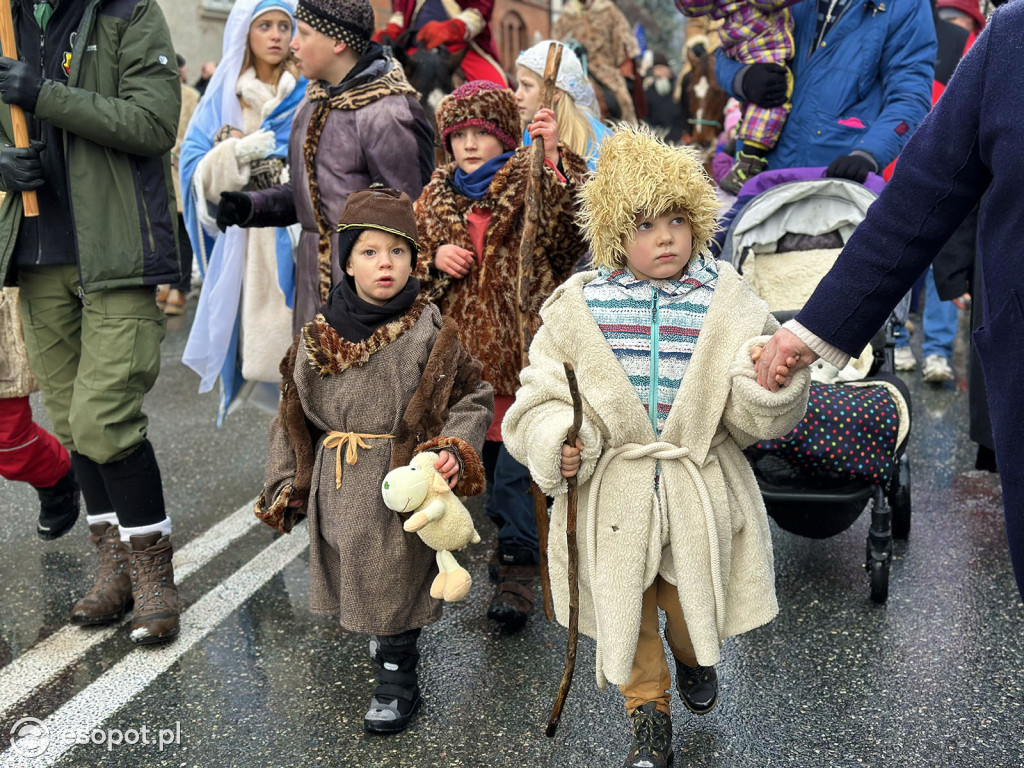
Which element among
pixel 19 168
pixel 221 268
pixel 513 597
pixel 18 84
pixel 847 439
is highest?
pixel 18 84

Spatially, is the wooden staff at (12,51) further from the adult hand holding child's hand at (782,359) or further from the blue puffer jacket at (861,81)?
the blue puffer jacket at (861,81)

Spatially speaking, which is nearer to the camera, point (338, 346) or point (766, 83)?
point (338, 346)

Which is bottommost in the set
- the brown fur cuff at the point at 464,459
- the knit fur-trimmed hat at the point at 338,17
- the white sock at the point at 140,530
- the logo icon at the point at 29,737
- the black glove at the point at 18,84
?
the logo icon at the point at 29,737

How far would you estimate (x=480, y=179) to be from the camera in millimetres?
3867

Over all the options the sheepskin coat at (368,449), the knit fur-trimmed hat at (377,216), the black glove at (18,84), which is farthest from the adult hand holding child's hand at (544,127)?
the black glove at (18,84)

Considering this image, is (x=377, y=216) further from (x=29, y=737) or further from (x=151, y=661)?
(x=29, y=737)

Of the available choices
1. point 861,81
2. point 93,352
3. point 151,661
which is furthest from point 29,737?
point 861,81

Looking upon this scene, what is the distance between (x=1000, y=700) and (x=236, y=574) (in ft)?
9.47

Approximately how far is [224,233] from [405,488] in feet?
8.70

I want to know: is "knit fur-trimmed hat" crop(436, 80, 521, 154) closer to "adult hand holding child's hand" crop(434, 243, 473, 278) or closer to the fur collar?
"adult hand holding child's hand" crop(434, 243, 473, 278)

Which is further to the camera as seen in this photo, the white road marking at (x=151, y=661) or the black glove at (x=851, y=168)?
the black glove at (x=851, y=168)

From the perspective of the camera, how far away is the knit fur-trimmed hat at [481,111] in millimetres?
3861

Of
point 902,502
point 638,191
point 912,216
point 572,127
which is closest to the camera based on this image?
point 912,216

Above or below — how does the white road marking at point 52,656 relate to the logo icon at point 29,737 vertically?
below
